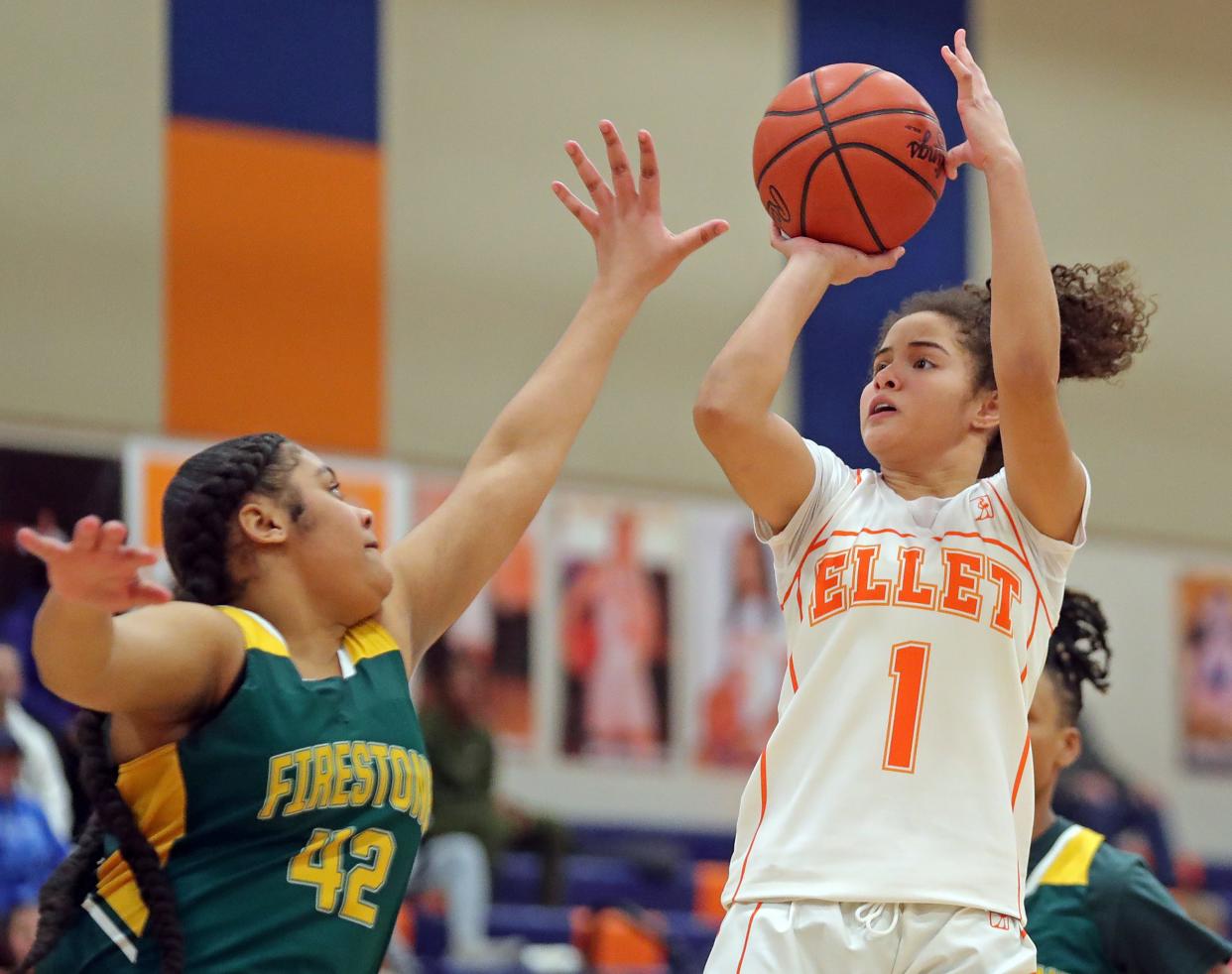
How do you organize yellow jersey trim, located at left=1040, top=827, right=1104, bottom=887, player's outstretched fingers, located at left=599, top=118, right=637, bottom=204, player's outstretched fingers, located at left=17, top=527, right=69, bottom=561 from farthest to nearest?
yellow jersey trim, located at left=1040, top=827, right=1104, bottom=887 < player's outstretched fingers, located at left=599, top=118, right=637, bottom=204 < player's outstretched fingers, located at left=17, top=527, right=69, bottom=561

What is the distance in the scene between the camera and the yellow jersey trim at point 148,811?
2898 mm

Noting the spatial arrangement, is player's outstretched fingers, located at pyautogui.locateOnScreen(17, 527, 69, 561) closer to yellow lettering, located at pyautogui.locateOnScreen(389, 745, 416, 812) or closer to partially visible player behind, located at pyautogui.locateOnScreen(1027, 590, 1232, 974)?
yellow lettering, located at pyautogui.locateOnScreen(389, 745, 416, 812)

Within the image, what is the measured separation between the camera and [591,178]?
372 cm

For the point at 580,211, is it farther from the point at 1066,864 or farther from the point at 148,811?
the point at 1066,864

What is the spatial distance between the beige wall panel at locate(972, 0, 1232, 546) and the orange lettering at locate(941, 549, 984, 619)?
30.2ft

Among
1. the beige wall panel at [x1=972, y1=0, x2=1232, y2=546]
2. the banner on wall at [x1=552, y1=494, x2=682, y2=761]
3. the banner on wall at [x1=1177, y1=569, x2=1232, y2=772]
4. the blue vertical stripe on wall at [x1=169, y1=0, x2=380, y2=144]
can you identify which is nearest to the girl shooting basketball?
the blue vertical stripe on wall at [x1=169, y1=0, x2=380, y2=144]

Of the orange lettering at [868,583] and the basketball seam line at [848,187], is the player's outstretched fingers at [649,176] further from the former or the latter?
the orange lettering at [868,583]

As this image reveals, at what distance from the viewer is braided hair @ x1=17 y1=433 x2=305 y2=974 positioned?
9.43 ft

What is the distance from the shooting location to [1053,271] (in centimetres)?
360

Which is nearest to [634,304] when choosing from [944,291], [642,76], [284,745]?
[944,291]

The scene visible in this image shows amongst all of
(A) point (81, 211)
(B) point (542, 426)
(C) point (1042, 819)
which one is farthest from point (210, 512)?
(A) point (81, 211)

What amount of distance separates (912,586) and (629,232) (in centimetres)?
103

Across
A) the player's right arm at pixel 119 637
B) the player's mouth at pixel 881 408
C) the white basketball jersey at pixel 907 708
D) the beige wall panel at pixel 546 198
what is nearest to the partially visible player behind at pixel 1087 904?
the white basketball jersey at pixel 907 708

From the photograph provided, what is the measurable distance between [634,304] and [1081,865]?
1491 mm
